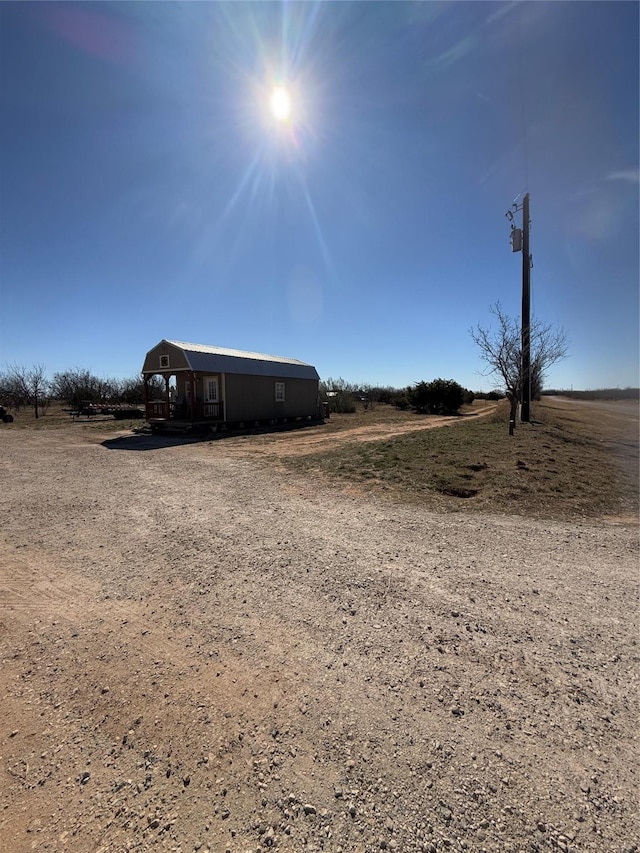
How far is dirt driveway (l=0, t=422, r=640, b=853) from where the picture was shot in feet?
5.21

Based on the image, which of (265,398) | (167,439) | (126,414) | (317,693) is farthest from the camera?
(126,414)

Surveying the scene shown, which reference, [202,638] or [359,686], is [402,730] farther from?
[202,638]

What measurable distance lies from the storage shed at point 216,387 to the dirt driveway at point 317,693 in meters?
12.4

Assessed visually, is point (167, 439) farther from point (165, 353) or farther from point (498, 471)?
point (498, 471)

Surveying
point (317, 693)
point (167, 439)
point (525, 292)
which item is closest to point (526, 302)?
point (525, 292)

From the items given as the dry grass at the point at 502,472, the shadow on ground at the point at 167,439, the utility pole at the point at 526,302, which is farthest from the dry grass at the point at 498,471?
the shadow on ground at the point at 167,439

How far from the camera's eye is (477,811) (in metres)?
1.60

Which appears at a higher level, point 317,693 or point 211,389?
point 211,389

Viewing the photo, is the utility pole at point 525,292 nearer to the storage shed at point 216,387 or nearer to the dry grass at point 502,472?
the dry grass at point 502,472

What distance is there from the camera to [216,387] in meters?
18.0

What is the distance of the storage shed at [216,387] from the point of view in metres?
16.4

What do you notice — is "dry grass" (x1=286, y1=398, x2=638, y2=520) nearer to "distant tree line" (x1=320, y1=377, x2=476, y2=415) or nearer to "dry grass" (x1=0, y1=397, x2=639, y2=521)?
"dry grass" (x1=0, y1=397, x2=639, y2=521)

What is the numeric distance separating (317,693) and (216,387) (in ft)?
54.9

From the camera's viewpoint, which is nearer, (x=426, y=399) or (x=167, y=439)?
(x=167, y=439)
